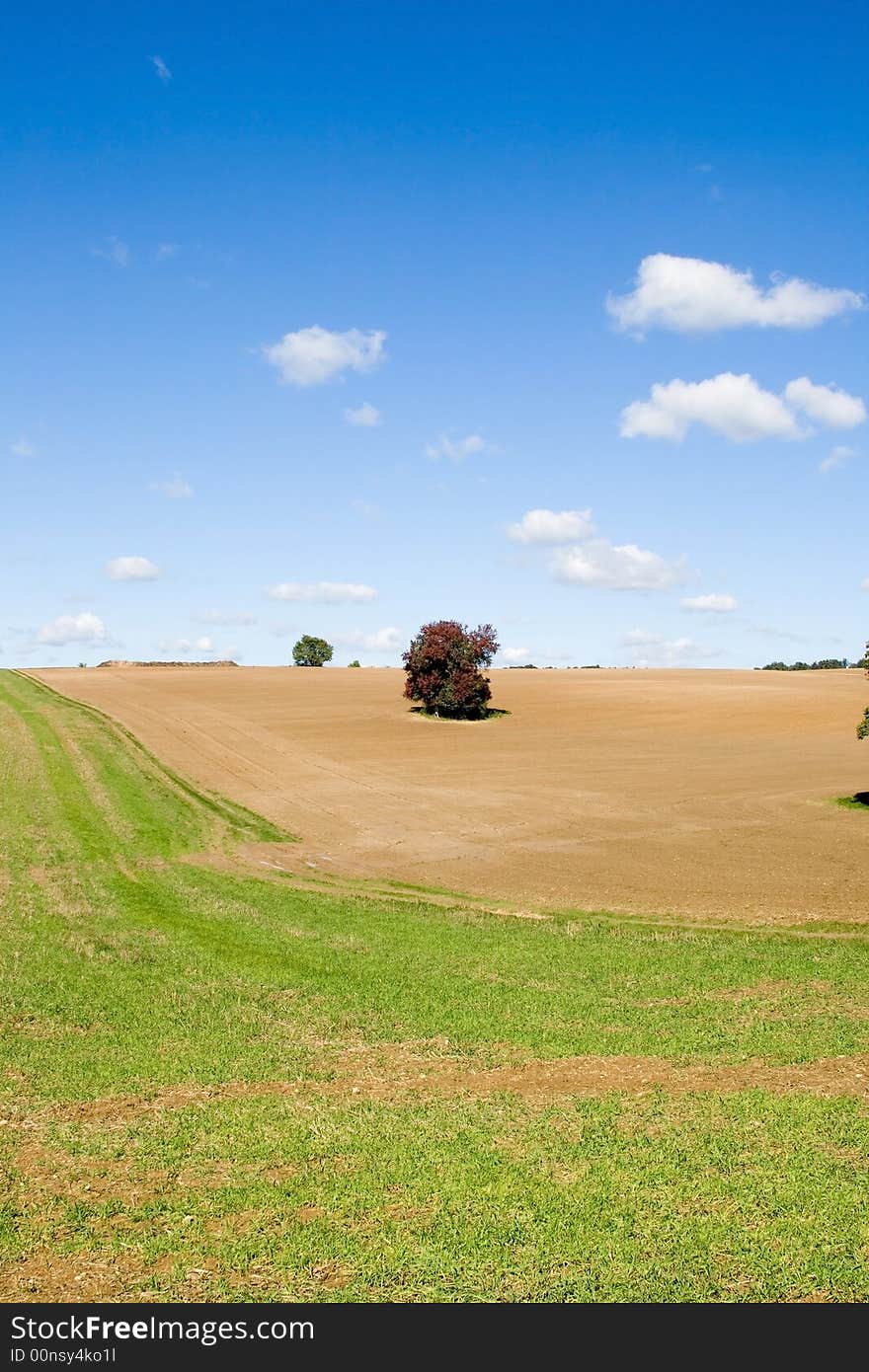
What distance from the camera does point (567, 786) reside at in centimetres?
4391

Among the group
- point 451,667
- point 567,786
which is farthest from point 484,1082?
point 451,667

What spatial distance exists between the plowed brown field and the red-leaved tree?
8.42ft

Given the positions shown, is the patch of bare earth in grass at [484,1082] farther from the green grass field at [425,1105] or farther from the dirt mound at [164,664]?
the dirt mound at [164,664]

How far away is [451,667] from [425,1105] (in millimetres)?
62468

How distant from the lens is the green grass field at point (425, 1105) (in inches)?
328

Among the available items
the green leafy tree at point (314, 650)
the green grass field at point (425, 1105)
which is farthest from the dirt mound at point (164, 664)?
the green grass field at point (425, 1105)

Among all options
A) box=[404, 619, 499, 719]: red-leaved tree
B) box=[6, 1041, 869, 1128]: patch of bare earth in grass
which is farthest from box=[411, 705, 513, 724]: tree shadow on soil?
box=[6, 1041, 869, 1128]: patch of bare earth in grass

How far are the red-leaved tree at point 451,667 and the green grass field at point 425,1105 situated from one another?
51370 millimetres

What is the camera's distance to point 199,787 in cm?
4259

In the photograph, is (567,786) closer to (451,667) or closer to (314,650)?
(451,667)

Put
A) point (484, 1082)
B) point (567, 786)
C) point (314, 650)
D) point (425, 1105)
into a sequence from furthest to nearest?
point (314, 650)
point (567, 786)
point (484, 1082)
point (425, 1105)
